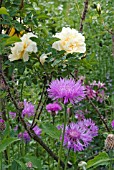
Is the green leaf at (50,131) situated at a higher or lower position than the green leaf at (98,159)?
higher

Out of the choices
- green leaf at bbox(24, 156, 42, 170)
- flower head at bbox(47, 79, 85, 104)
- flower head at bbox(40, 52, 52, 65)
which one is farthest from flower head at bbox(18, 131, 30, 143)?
flower head at bbox(47, 79, 85, 104)

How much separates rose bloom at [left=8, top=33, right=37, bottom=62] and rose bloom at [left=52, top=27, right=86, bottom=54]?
0.23 feet

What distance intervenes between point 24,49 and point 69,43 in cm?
14

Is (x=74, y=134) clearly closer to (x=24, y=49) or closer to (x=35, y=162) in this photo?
(x=35, y=162)

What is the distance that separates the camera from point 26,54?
1.38 meters

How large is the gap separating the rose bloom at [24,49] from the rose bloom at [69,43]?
2.8 inches

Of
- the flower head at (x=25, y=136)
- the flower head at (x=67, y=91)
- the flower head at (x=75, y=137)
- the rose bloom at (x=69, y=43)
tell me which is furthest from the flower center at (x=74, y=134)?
the flower head at (x=25, y=136)

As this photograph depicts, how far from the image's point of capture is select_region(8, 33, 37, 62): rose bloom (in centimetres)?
137

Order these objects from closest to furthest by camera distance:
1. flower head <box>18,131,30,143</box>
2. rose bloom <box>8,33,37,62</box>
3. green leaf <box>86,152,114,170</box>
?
green leaf <box>86,152,114,170</box> → rose bloom <box>8,33,37,62</box> → flower head <box>18,131,30,143</box>

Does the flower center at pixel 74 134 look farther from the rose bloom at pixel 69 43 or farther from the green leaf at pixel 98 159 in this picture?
the rose bloom at pixel 69 43

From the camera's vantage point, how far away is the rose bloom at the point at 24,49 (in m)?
1.37

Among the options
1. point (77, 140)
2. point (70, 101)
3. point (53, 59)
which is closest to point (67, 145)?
point (77, 140)

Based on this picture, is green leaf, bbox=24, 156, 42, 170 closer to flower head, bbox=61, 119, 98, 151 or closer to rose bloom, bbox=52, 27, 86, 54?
flower head, bbox=61, 119, 98, 151

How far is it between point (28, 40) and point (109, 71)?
1853mm
